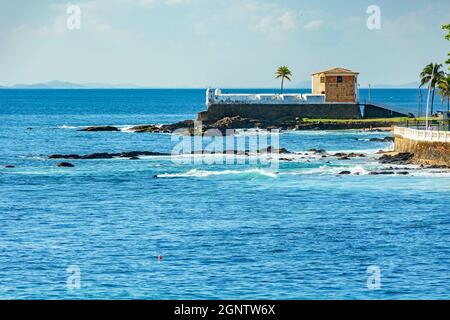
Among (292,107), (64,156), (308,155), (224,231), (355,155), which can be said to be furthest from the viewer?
(292,107)

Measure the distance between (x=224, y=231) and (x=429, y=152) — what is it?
35959mm

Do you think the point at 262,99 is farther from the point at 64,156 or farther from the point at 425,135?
the point at 425,135

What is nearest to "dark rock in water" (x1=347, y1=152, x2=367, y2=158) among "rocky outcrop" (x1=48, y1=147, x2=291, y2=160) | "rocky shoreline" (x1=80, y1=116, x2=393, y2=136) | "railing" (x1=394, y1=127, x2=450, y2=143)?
"railing" (x1=394, y1=127, x2=450, y2=143)

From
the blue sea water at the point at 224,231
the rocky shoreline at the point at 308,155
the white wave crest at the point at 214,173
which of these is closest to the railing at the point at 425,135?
the rocky shoreline at the point at 308,155

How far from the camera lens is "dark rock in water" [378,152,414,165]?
90.5 meters

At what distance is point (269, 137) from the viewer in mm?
135875

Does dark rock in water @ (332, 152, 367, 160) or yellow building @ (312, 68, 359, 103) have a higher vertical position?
yellow building @ (312, 68, 359, 103)

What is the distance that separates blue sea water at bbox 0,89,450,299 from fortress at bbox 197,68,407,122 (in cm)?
5835

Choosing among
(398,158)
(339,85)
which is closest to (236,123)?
(339,85)

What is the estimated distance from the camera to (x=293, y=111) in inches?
6196

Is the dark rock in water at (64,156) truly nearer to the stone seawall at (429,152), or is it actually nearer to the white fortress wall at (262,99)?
the stone seawall at (429,152)

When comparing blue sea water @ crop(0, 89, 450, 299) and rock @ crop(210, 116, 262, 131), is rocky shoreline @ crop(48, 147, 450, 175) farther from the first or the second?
rock @ crop(210, 116, 262, 131)

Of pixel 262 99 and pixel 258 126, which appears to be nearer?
pixel 258 126

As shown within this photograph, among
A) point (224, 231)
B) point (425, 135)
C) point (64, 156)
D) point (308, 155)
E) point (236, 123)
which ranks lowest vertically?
point (224, 231)
